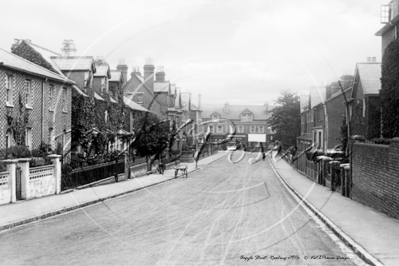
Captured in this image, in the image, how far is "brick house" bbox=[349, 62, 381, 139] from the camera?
27688 millimetres

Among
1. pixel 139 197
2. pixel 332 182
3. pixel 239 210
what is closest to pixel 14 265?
pixel 239 210

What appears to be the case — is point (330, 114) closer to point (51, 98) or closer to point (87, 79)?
point (87, 79)

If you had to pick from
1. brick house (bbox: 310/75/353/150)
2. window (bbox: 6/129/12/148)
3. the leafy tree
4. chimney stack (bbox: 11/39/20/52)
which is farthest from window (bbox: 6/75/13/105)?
brick house (bbox: 310/75/353/150)

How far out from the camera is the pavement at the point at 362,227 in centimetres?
920

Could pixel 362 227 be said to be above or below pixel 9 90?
below

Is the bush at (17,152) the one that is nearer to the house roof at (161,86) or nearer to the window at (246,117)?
the house roof at (161,86)

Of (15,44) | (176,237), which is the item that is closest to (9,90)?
(15,44)

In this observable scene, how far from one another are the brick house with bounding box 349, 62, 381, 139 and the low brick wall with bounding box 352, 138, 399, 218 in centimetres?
936

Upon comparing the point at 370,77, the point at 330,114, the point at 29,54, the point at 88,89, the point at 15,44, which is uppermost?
the point at 15,44

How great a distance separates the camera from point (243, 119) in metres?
111

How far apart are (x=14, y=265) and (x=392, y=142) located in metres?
11.0

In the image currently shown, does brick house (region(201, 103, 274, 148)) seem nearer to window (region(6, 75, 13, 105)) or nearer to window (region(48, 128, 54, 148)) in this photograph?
window (region(48, 128, 54, 148))

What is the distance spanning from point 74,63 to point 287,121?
143ft

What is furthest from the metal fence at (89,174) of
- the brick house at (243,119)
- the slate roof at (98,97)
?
the brick house at (243,119)
